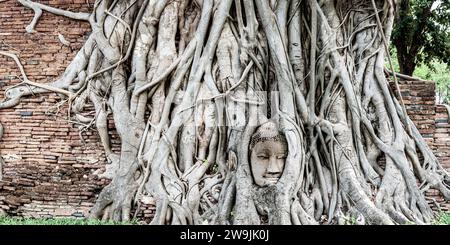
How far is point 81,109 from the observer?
495cm

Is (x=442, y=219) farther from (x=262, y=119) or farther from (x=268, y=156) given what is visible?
(x=262, y=119)

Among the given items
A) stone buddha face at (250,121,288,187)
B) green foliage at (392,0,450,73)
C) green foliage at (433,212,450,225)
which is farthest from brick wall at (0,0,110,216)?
green foliage at (392,0,450,73)

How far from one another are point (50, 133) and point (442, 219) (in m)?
3.62

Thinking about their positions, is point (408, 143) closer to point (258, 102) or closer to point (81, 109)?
point (258, 102)

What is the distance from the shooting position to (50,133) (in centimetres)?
501

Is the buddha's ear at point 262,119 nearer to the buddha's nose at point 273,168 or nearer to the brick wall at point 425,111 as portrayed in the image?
the buddha's nose at point 273,168

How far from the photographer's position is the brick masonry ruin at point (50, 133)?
15.9 feet

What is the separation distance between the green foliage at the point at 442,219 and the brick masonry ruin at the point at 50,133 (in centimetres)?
19

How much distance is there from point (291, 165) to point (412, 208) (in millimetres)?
1128

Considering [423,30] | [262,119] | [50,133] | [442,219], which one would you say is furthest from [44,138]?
[423,30]

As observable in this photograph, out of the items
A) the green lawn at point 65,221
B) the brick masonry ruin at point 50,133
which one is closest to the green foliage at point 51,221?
the green lawn at point 65,221

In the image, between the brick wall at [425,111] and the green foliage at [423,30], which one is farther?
the green foliage at [423,30]

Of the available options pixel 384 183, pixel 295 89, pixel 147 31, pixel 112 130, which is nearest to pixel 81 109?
pixel 112 130

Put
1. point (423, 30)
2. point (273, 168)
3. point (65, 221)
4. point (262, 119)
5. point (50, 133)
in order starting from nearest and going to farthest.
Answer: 1. point (273, 168)
2. point (262, 119)
3. point (65, 221)
4. point (50, 133)
5. point (423, 30)
